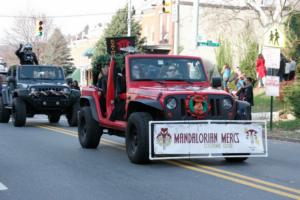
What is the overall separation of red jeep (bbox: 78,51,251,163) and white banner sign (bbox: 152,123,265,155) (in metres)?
0.23

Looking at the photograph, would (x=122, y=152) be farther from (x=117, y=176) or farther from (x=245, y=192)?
(x=245, y=192)

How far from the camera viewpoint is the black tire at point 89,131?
13180 mm

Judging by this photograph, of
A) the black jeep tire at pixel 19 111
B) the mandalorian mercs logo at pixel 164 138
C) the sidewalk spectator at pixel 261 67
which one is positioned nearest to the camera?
the mandalorian mercs logo at pixel 164 138

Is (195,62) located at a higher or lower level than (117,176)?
higher

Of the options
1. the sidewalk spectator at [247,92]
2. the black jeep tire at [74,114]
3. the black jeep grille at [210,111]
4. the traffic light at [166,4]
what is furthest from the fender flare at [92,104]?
the traffic light at [166,4]

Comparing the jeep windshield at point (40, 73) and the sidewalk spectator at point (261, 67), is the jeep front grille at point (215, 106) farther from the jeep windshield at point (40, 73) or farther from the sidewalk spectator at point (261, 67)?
the sidewalk spectator at point (261, 67)

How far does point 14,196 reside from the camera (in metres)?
7.96

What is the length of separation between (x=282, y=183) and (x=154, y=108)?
2.74 meters

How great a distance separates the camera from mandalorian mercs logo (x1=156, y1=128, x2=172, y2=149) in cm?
1038

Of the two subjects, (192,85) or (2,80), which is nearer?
(192,85)

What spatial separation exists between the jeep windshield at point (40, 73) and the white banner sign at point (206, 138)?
37.6 ft

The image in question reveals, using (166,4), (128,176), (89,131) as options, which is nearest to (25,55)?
(166,4)

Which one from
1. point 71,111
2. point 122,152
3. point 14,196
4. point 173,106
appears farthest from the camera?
point 71,111

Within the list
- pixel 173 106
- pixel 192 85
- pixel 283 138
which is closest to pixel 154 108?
pixel 173 106
